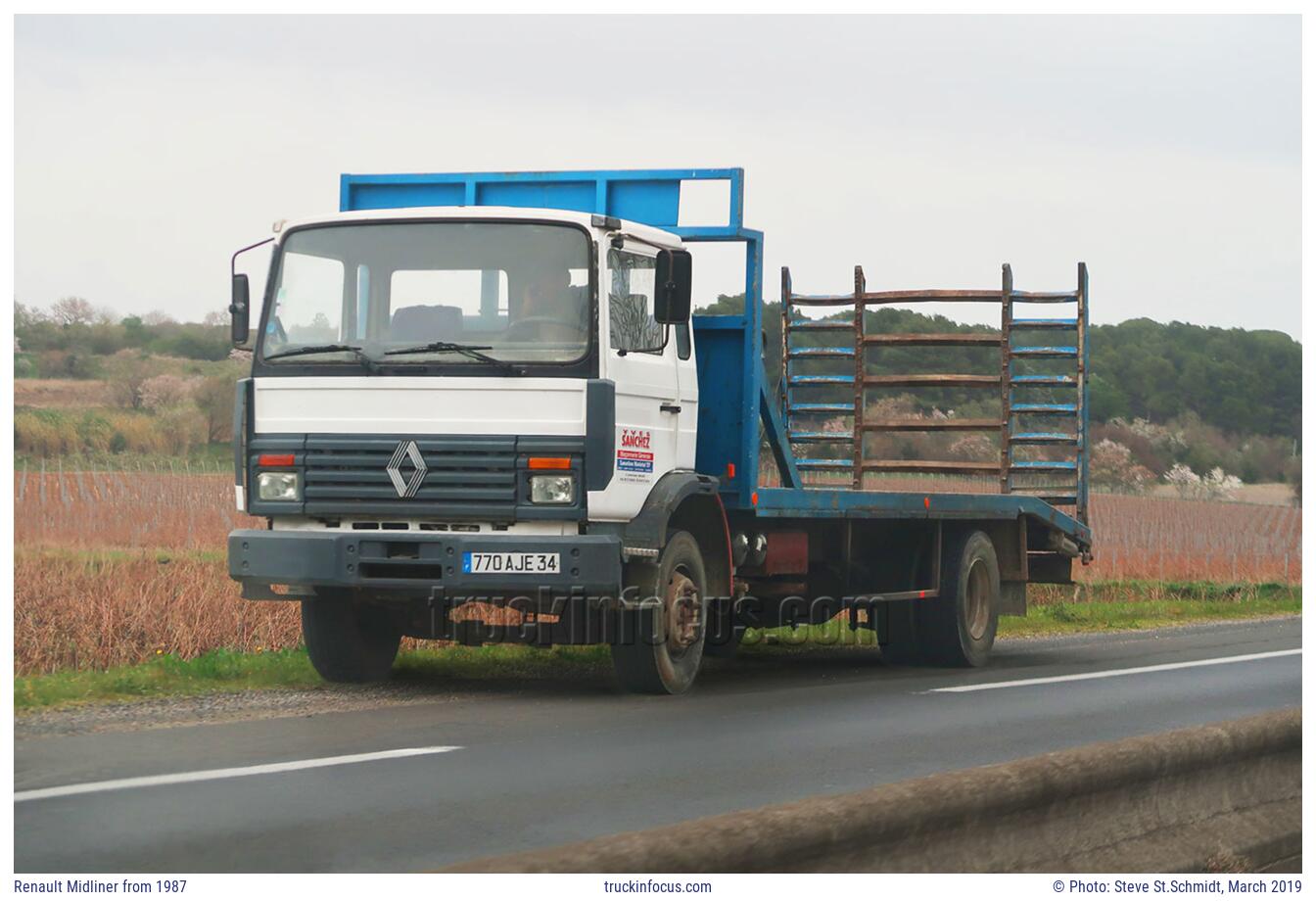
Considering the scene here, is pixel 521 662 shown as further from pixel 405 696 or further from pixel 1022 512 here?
pixel 1022 512

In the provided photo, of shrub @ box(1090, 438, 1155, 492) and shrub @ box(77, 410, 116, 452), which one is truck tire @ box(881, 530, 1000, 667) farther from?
shrub @ box(1090, 438, 1155, 492)

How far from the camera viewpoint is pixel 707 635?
14.6 metres

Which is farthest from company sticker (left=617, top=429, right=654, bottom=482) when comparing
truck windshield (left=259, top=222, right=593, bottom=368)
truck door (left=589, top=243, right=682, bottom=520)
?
truck windshield (left=259, top=222, right=593, bottom=368)

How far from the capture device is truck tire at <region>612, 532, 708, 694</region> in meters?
11.1

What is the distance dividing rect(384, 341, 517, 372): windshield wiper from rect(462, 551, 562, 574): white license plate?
1.06 m

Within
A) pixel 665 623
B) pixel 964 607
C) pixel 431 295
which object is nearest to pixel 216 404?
pixel 964 607

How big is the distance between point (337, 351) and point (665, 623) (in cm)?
256

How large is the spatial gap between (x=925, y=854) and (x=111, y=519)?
56.2 ft

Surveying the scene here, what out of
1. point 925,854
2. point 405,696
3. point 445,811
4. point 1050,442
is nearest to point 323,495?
point 405,696

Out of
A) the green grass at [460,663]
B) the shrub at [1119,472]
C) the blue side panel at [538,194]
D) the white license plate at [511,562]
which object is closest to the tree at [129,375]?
the shrub at [1119,472]

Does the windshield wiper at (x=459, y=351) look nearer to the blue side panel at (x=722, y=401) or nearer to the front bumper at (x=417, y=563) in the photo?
the front bumper at (x=417, y=563)

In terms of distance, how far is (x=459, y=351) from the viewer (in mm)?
10664

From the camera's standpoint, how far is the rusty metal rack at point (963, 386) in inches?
686

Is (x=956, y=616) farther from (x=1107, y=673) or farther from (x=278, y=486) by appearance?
(x=278, y=486)
